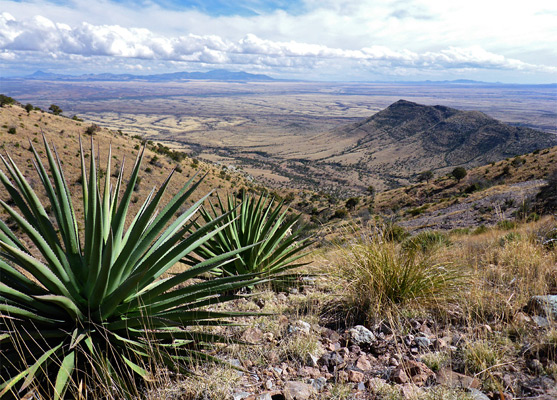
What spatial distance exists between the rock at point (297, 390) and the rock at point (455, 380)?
2.83ft

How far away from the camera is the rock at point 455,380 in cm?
209

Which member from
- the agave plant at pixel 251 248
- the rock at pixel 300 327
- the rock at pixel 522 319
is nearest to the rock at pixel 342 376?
the rock at pixel 300 327

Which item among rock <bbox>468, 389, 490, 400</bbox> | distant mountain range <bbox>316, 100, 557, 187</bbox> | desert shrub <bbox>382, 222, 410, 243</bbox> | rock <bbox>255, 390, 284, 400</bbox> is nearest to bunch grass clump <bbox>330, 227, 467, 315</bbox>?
desert shrub <bbox>382, 222, 410, 243</bbox>

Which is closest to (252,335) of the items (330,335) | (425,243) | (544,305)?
(330,335)

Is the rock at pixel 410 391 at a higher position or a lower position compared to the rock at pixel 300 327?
higher

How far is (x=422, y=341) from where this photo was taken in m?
2.68

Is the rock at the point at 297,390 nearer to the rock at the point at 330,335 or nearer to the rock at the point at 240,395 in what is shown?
the rock at the point at 240,395

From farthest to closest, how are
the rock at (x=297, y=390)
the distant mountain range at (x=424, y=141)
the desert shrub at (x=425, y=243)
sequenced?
the distant mountain range at (x=424, y=141) < the desert shrub at (x=425, y=243) < the rock at (x=297, y=390)

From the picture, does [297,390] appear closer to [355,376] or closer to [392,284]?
[355,376]

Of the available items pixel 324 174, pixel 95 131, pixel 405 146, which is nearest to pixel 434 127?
pixel 405 146

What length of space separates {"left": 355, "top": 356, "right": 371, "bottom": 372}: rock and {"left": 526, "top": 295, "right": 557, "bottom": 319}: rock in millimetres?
1554

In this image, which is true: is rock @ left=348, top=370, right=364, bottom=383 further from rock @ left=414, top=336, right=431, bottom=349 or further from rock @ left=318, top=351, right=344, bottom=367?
rock @ left=414, top=336, right=431, bottom=349

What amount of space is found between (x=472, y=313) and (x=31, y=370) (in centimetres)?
334

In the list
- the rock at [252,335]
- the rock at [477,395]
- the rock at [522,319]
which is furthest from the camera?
the rock at [252,335]
